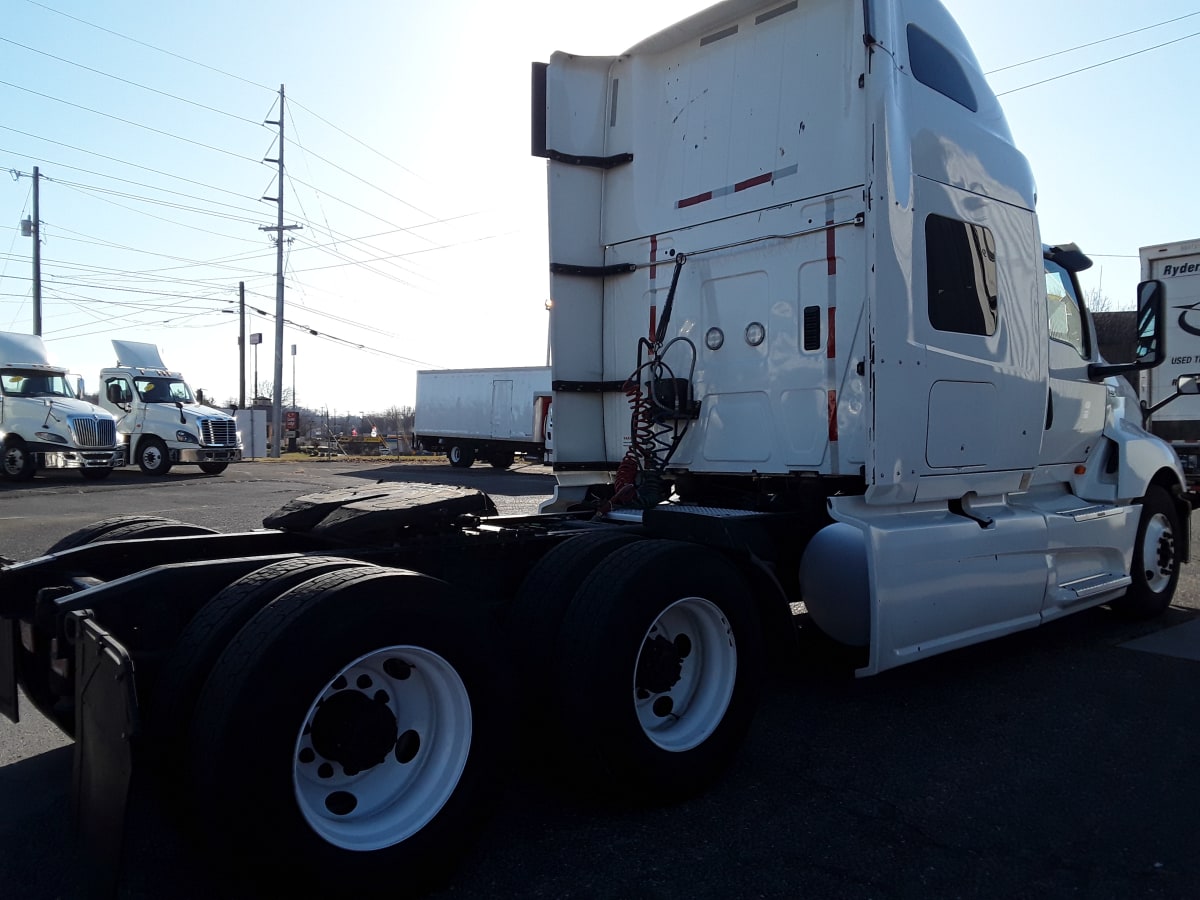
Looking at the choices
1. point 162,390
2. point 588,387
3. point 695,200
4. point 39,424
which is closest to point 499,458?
point 162,390

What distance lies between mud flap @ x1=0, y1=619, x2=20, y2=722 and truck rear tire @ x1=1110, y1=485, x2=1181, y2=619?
680 centimetres

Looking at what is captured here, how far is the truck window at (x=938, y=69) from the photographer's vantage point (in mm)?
4578

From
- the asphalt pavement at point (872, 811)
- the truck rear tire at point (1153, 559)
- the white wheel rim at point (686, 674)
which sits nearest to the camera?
the asphalt pavement at point (872, 811)

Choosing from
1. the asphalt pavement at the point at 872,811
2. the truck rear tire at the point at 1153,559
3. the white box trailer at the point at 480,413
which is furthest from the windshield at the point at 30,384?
the truck rear tire at the point at 1153,559

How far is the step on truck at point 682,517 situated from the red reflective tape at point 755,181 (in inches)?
0.8

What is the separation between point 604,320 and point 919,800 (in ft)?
11.5

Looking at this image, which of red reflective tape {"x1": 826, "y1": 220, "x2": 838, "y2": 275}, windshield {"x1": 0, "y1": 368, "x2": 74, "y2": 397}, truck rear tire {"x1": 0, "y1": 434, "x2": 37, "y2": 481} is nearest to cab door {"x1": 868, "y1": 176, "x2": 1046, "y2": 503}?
red reflective tape {"x1": 826, "y1": 220, "x2": 838, "y2": 275}

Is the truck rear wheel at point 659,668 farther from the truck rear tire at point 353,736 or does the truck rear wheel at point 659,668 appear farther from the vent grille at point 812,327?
the vent grille at point 812,327

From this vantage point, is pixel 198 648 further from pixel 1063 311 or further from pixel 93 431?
pixel 93 431

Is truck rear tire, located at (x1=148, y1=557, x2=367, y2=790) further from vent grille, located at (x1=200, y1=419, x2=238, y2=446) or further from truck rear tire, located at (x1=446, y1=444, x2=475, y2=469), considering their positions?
truck rear tire, located at (x1=446, y1=444, x2=475, y2=469)

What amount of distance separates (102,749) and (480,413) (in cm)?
2814

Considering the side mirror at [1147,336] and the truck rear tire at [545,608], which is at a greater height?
the side mirror at [1147,336]

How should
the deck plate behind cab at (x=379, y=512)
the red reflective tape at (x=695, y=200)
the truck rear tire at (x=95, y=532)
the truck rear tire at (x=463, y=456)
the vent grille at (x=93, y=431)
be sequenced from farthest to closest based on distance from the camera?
the truck rear tire at (x=463, y=456), the vent grille at (x=93, y=431), the red reflective tape at (x=695, y=200), the truck rear tire at (x=95, y=532), the deck plate behind cab at (x=379, y=512)

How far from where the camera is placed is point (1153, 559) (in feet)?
21.5
